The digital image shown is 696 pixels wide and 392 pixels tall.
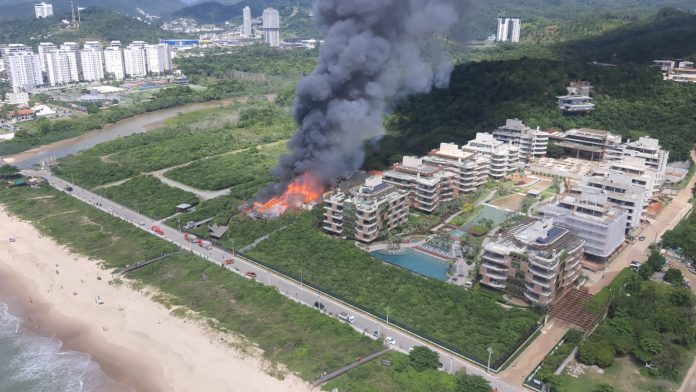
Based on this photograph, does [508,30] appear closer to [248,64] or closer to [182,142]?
[248,64]

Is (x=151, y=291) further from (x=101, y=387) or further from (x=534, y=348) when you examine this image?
(x=534, y=348)

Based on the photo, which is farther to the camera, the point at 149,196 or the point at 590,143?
the point at 590,143

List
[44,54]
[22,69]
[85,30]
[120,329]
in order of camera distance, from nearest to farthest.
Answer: [120,329], [22,69], [44,54], [85,30]

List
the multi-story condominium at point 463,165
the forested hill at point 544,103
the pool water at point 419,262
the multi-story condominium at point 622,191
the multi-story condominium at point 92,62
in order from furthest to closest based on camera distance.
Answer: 1. the multi-story condominium at point 92,62
2. the forested hill at point 544,103
3. the multi-story condominium at point 463,165
4. the multi-story condominium at point 622,191
5. the pool water at point 419,262

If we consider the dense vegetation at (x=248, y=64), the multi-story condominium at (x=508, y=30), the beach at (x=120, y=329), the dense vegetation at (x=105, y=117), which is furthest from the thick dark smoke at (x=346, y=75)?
the multi-story condominium at (x=508, y=30)

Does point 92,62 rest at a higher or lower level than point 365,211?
higher

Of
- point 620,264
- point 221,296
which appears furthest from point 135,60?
point 620,264

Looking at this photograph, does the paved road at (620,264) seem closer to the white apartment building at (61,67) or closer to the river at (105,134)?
the river at (105,134)

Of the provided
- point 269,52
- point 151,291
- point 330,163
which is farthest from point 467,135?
point 269,52
